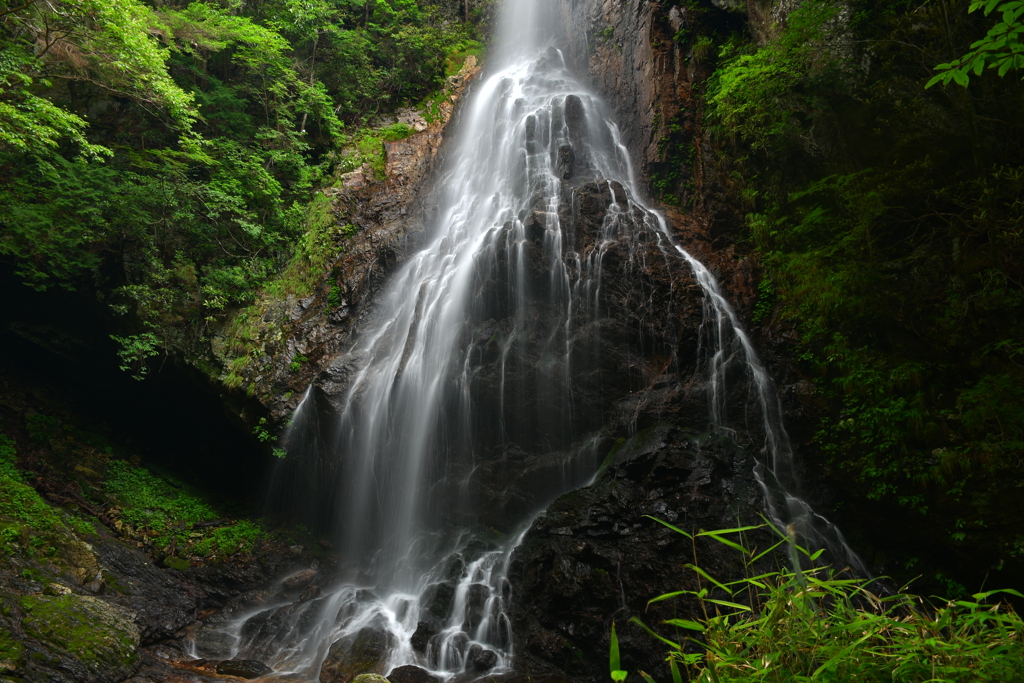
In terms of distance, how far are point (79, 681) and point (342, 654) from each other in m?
2.92

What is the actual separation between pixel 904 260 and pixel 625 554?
17.9 ft

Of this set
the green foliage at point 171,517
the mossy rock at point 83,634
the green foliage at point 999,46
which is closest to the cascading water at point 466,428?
the green foliage at point 171,517

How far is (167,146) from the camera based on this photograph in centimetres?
1199

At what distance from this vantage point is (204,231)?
11.5 m

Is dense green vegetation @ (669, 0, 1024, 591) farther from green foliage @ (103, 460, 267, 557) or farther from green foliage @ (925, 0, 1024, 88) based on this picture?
green foliage @ (103, 460, 267, 557)

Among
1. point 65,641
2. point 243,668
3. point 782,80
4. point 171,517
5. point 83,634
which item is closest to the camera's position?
point 65,641

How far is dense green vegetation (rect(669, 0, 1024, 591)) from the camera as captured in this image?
5715mm

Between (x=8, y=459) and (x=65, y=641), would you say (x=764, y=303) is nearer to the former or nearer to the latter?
(x=65, y=641)

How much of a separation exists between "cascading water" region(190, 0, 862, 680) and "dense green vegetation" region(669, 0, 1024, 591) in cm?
89

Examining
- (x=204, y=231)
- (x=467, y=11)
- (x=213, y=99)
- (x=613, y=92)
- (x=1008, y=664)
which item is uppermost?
(x=467, y=11)

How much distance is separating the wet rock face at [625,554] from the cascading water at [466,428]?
49 cm

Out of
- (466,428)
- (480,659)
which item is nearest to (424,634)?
(480,659)

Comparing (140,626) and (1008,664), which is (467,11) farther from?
(1008,664)

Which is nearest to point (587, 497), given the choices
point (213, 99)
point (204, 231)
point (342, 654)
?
point (342, 654)
